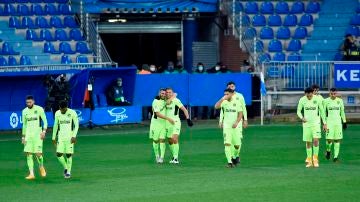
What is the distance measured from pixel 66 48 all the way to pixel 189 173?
1955 cm

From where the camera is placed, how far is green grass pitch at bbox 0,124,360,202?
23.2 m

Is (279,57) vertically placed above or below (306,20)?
below

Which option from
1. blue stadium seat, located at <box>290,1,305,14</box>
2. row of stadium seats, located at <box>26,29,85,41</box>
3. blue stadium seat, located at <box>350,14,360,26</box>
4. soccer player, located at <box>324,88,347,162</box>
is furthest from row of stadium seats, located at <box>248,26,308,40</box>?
soccer player, located at <box>324,88,347,162</box>

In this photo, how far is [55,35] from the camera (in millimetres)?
46750

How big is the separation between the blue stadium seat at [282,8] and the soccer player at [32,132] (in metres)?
24.6

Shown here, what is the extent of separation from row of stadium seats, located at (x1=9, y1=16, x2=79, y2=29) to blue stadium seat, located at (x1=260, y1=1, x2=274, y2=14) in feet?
26.4

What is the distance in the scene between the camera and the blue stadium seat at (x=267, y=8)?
49969mm

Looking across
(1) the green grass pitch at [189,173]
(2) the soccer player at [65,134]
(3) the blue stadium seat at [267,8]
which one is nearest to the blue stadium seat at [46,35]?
(1) the green grass pitch at [189,173]

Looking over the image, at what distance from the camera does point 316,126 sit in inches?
1150

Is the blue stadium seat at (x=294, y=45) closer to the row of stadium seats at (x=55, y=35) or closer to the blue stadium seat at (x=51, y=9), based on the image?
the row of stadium seats at (x=55, y=35)

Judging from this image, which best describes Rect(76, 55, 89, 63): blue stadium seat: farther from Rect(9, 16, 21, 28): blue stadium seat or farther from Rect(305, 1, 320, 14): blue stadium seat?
Rect(305, 1, 320, 14): blue stadium seat

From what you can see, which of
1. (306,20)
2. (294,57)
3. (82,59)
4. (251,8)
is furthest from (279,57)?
(82,59)

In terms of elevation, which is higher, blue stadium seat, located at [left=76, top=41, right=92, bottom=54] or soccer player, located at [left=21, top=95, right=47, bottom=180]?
blue stadium seat, located at [left=76, top=41, right=92, bottom=54]

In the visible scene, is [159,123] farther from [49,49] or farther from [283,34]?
[283,34]
